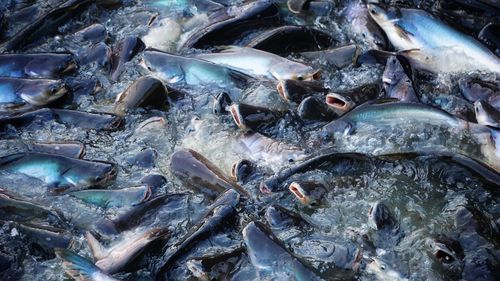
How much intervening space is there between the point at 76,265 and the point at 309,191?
1081 millimetres

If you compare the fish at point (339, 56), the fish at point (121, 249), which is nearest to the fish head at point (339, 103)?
the fish at point (339, 56)

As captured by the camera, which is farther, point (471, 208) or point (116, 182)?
point (116, 182)

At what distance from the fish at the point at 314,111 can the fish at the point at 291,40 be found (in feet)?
2.11

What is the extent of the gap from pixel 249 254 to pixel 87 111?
4.72ft

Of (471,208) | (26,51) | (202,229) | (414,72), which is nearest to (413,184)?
(471,208)

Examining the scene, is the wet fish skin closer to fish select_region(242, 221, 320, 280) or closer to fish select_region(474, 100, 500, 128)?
fish select_region(242, 221, 320, 280)

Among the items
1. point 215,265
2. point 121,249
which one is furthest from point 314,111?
point 121,249

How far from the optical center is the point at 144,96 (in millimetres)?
3465

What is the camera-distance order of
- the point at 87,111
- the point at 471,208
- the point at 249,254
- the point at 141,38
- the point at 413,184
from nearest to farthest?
the point at 249,254
the point at 471,208
the point at 413,184
the point at 87,111
the point at 141,38

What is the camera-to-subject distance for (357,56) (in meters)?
3.78

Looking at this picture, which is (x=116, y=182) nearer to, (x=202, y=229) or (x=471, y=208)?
(x=202, y=229)

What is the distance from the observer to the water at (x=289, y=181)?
8.73ft

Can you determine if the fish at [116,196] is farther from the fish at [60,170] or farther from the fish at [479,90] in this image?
the fish at [479,90]

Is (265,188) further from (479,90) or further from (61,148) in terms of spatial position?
(479,90)
